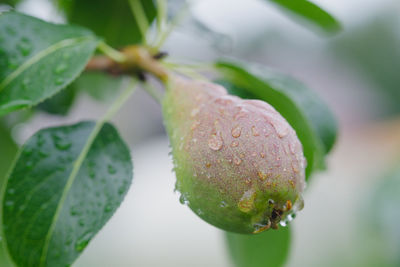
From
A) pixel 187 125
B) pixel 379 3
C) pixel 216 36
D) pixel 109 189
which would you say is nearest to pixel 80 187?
pixel 109 189

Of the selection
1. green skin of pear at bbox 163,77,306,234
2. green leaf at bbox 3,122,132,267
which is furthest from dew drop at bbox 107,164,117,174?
green skin of pear at bbox 163,77,306,234

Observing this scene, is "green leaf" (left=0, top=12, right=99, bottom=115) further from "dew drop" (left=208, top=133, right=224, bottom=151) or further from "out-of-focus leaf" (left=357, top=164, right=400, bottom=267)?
"out-of-focus leaf" (left=357, top=164, right=400, bottom=267)

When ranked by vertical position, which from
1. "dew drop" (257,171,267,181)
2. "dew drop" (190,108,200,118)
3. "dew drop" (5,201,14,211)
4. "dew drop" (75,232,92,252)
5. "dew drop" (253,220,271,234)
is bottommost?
"dew drop" (5,201,14,211)

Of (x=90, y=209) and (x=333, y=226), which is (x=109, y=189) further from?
(x=333, y=226)

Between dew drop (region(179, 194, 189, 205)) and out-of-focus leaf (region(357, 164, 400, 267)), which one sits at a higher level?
dew drop (region(179, 194, 189, 205))

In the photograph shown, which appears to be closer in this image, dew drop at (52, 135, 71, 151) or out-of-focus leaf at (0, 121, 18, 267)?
dew drop at (52, 135, 71, 151)

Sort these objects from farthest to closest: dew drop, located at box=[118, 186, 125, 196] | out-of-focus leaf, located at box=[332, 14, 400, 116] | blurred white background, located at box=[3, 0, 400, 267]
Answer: out-of-focus leaf, located at box=[332, 14, 400, 116], blurred white background, located at box=[3, 0, 400, 267], dew drop, located at box=[118, 186, 125, 196]

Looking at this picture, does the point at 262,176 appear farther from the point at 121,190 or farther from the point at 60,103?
the point at 60,103

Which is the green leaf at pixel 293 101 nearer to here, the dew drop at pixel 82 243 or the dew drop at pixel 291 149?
the dew drop at pixel 291 149
